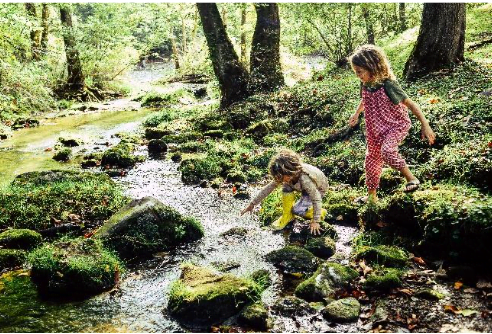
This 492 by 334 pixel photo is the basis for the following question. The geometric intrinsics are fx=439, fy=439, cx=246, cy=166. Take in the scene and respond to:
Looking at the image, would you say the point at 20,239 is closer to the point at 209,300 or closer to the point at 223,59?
the point at 209,300

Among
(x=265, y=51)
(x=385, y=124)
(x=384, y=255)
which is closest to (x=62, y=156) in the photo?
(x=265, y=51)

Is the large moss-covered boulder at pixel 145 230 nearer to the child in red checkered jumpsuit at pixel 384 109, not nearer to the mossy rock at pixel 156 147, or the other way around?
the child in red checkered jumpsuit at pixel 384 109

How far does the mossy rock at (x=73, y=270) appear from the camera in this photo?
503 cm

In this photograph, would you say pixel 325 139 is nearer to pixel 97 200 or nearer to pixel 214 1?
pixel 97 200

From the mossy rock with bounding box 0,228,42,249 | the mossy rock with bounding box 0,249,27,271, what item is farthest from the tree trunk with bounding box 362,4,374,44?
the mossy rock with bounding box 0,249,27,271

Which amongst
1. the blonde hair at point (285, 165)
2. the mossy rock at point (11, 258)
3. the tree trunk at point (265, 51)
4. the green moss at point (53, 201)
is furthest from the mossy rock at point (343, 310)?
the tree trunk at point (265, 51)

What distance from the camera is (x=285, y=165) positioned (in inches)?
218

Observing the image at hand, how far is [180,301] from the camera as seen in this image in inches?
176

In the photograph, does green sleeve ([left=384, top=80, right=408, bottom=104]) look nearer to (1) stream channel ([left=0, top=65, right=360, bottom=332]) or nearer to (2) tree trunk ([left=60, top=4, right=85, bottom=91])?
(1) stream channel ([left=0, top=65, right=360, bottom=332])

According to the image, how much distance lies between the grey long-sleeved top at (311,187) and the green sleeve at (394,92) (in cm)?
142

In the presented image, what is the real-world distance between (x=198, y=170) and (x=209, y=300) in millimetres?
5378

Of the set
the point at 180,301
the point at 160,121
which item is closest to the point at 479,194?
the point at 180,301

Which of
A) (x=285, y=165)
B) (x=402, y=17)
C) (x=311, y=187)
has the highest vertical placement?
(x=402, y=17)

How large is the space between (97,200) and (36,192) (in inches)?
44.1
